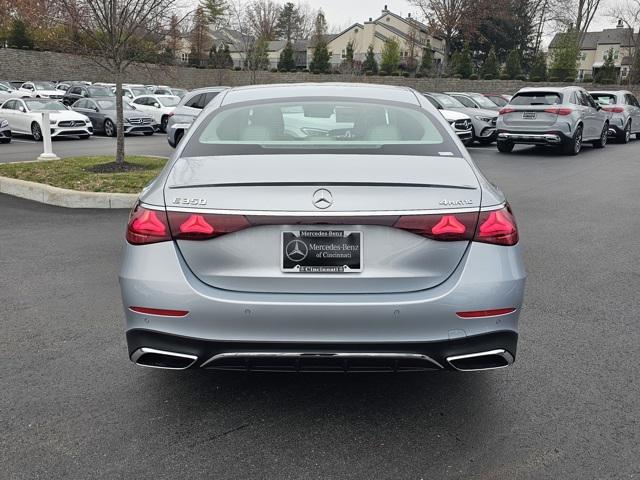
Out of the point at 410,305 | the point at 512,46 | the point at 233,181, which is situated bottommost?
the point at 410,305

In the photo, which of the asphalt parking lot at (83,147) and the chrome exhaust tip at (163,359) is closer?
the chrome exhaust tip at (163,359)

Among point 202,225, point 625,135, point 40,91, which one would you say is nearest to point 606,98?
point 625,135

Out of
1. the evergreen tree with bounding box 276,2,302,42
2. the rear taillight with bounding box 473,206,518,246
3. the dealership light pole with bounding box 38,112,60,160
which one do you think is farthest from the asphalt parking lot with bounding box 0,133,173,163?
the evergreen tree with bounding box 276,2,302,42

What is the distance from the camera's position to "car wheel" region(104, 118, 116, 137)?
22.1 meters

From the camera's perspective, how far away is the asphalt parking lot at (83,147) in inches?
637

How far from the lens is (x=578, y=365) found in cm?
382

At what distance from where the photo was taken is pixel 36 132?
67.2 feet

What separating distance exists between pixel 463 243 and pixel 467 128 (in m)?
16.2

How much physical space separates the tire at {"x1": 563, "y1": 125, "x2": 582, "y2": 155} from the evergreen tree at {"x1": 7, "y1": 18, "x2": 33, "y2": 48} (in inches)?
1724

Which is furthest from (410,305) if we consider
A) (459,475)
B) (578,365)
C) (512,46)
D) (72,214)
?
(512,46)

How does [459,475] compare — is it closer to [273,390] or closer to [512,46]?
[273,390]

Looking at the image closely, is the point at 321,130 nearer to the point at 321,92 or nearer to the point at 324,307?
the point at 321,92

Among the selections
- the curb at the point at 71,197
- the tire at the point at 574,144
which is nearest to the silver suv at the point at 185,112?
the curb at the point at 71,197

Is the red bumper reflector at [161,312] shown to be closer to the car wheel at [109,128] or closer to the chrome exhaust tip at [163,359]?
the chrome exhaust tip at [163,359]
